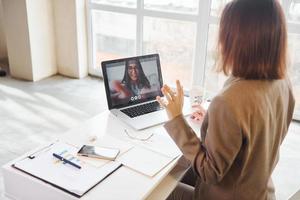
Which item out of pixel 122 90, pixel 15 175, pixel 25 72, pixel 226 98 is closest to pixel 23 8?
pixel 25 72

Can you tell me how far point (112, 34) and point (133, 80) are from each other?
90.5 inches

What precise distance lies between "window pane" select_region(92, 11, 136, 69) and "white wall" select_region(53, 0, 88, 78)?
149mm

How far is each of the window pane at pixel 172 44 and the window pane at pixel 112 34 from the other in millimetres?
194

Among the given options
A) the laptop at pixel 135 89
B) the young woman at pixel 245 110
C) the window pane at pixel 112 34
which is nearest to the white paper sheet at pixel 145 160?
the young woman at pixel 245 110

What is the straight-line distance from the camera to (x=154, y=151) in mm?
1451

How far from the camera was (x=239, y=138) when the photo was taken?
109cm

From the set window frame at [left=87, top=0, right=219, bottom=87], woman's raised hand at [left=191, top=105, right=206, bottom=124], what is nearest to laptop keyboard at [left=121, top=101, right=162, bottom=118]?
woman's raised hand at [left=191, top=105, right=206, bottom=124]

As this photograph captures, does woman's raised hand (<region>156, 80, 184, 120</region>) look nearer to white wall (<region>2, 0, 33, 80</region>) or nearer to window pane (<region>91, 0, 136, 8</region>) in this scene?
window pane (<region>91, 0, 136, 8</region>)

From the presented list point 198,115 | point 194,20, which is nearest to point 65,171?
point 198,115

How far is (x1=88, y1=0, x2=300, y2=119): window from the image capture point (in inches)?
134

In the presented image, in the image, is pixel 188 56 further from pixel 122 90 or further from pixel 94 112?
pixel 122 90

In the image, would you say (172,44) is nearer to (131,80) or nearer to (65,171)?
(131,80)

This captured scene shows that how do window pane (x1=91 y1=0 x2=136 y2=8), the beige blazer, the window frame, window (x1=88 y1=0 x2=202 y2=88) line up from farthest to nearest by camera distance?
window pane (x1=91 y1=0 x2=136 y2=8) < window (x1=88 y1=0 x2=202 y2=88) < the window frame < the beige blazer

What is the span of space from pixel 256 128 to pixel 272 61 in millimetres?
227
